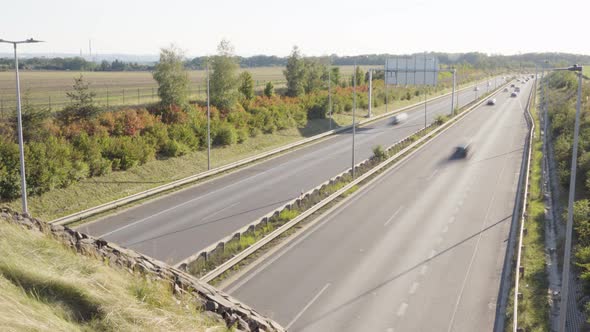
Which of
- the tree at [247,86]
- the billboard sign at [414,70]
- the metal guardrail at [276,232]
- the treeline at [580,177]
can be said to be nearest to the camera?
the metal guardrail at [276,232]

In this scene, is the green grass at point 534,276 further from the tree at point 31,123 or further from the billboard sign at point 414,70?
the billboard sign at point 414,70

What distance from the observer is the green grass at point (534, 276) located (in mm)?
18453

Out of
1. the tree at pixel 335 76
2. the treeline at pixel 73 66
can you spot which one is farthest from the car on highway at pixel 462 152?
the treeline at pixel 73 66

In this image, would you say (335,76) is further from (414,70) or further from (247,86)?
(247,86)

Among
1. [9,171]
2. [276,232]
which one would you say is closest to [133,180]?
[9,171]

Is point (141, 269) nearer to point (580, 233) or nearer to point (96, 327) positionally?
point (96, 327)

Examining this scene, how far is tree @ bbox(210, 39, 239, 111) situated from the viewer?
55406mm

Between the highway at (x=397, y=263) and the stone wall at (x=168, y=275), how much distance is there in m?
3.06

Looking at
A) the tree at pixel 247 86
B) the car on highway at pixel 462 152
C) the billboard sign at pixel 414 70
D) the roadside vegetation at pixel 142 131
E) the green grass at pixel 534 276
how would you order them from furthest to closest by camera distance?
1. the billboard sign at pixel 414 70
2. the tree at pixel 247 86
3. the car on highway at pixel 462 152
4. the roadside vegetation at pixel 142 131
5. the green grass at pixel 534 276

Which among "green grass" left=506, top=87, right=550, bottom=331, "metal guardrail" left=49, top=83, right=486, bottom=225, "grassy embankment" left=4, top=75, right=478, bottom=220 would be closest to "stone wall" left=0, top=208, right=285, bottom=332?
"green grass" left=506, top=87, right=550, bottom=331

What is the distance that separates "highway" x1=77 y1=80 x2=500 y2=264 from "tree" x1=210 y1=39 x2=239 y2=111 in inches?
386

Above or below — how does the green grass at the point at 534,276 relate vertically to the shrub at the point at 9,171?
below

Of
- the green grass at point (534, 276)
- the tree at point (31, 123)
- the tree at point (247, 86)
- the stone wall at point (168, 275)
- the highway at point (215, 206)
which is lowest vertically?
the green grass at point (534, 276)

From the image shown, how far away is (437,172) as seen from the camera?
41.8m
